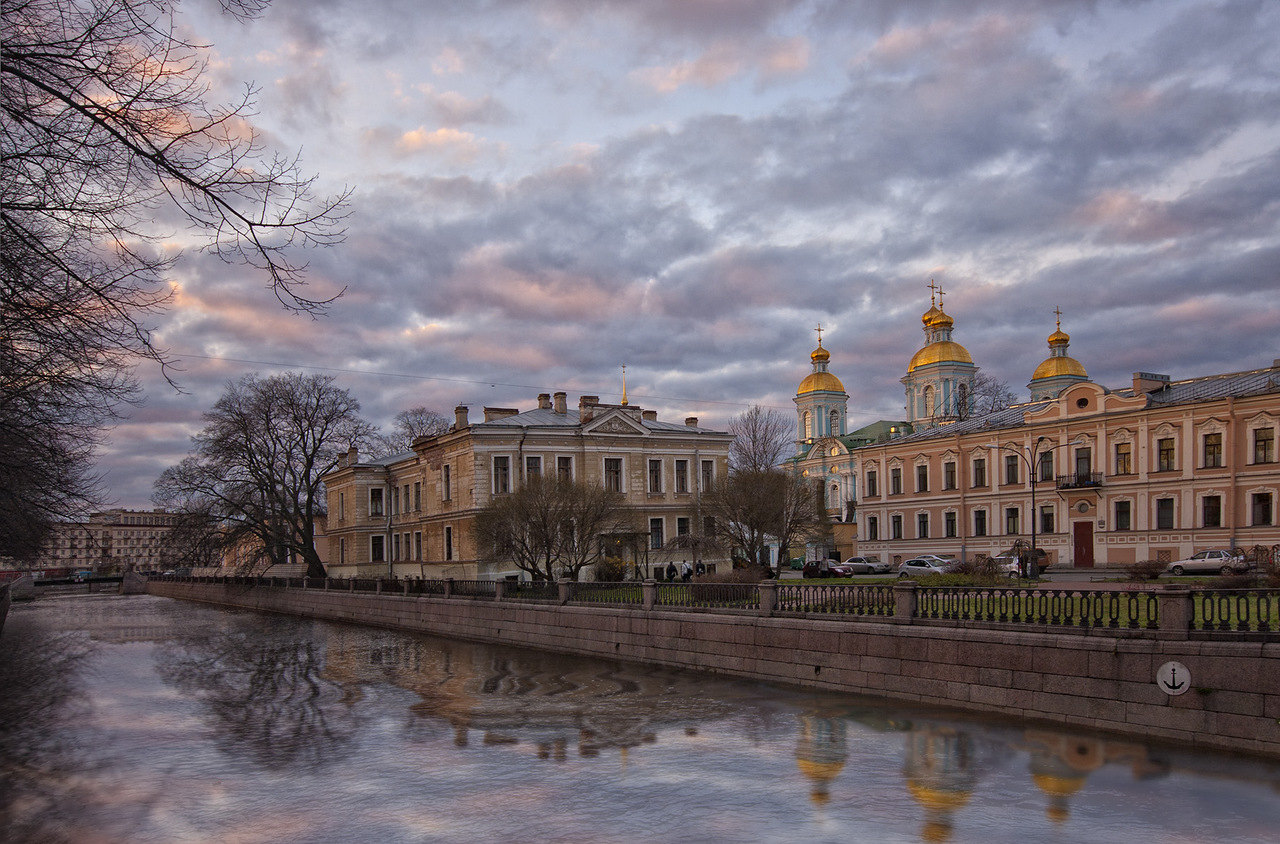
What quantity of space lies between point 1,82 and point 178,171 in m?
1.27

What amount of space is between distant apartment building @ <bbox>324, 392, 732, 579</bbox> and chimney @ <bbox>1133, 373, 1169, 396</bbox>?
64.3ft

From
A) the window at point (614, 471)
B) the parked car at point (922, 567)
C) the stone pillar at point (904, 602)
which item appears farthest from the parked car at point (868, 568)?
the stone pillar at point (904, 602)

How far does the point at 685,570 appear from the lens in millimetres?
44500

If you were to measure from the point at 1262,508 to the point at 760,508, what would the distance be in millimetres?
19622

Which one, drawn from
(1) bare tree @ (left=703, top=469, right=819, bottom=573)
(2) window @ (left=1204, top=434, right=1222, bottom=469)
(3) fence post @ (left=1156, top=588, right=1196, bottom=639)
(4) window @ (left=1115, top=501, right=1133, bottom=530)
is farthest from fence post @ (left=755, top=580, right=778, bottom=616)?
(4) window @ (left=1115, top=501, right=1133, bottom=530)

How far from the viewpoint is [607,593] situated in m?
24.9

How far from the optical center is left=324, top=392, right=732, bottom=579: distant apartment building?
143 feet

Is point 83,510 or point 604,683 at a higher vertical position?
point 83,510

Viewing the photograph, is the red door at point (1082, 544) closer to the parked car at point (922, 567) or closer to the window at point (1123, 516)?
the window at point (1123, 516)

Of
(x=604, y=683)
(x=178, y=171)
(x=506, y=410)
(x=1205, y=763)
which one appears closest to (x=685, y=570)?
(x=506, y=410)

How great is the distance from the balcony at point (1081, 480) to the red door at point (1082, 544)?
1.77m

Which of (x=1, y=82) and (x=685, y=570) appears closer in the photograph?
(x=1, y=82)

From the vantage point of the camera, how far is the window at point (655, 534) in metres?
46.3

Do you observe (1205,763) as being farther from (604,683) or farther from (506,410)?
(506,410)
